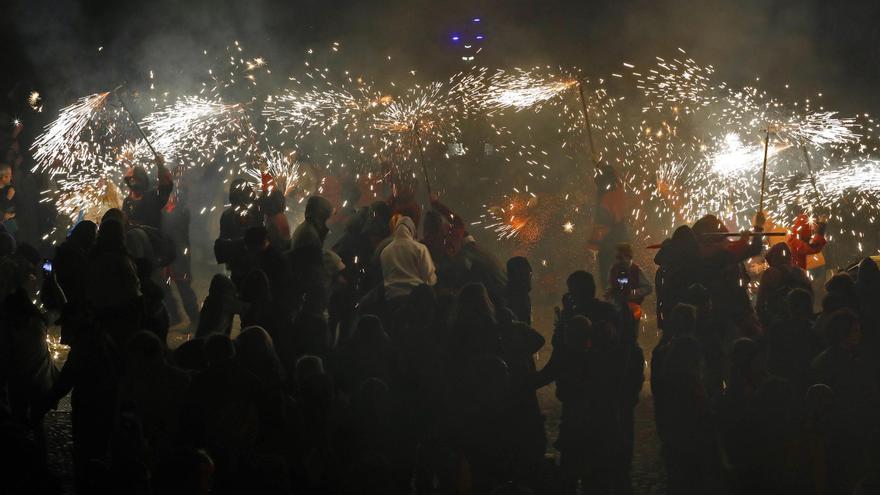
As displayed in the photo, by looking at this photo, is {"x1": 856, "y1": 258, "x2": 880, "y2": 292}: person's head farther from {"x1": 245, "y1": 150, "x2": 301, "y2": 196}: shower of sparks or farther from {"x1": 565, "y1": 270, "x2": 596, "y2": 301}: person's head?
{"x1": 245, "y1": 150, "x2": 301, "y2": 196}: shower of sparks

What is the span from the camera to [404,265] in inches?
332

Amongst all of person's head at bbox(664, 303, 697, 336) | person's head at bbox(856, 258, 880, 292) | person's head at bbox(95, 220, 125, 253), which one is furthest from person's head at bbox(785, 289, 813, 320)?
person's head at bbox(95, 220, 125, 253)

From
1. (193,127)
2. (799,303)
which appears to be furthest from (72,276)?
(193,127)

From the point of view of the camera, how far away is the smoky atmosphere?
5.87m

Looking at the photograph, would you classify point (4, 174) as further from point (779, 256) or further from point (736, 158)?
point (736, 158)

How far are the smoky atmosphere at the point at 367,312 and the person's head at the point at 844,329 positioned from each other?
2 centimetres

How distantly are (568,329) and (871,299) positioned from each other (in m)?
2.33

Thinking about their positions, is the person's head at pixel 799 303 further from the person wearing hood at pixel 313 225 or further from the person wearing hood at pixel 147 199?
the person wearing hood at pixel 147 199

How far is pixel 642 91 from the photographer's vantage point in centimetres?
2003

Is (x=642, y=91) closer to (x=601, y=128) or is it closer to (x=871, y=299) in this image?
(x=601, y=128)

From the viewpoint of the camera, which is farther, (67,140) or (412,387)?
(67,140)

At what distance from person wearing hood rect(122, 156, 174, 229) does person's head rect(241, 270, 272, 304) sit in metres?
3.73

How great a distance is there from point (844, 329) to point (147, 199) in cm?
674

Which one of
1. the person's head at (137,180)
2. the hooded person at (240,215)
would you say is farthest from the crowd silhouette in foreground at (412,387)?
the person's head at (137,180)
